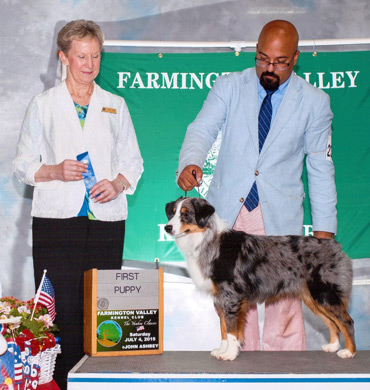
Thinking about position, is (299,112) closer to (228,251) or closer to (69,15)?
(228,251)

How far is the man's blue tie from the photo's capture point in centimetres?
321

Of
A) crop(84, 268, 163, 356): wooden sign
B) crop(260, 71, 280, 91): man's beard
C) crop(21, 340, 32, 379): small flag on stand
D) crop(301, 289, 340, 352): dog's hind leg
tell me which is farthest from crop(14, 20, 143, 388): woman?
crop(301, 289, 340, 352): dog's hind leg

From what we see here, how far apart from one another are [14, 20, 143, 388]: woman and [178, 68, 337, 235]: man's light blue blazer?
1.53 ft

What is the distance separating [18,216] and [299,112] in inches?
94.0

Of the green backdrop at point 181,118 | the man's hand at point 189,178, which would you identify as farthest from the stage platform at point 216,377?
the green backdrop at point 181,118

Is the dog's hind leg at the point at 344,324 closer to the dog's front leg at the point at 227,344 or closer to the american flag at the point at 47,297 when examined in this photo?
the dog's front leg at the point at 227,344

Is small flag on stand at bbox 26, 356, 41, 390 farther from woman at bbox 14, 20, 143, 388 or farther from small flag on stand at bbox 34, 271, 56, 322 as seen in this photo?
woman at bbox 14, 20, 143, 388

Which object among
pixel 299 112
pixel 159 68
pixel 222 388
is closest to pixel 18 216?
pixel 159 68

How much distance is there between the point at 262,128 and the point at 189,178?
622 mm

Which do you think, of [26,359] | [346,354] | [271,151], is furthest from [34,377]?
[271,151]

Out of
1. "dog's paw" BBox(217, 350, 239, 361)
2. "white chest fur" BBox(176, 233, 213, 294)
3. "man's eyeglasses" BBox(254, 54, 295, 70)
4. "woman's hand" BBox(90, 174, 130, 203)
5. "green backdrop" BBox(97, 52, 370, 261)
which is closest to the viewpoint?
"dog's paw" BBox(217, 350, 239, 361)

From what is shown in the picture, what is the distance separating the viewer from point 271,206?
125 inches

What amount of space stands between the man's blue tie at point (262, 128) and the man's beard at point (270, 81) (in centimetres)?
6

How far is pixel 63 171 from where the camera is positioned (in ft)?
9.82
